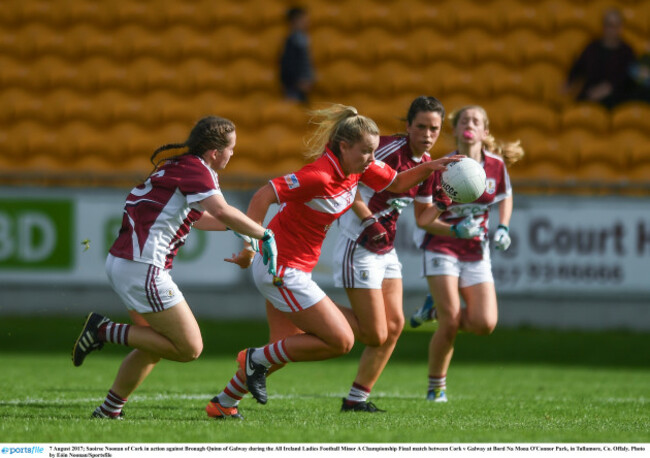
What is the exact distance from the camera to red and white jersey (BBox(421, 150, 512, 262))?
8016mm

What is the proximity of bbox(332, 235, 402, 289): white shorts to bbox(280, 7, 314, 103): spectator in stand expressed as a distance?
28.3ft

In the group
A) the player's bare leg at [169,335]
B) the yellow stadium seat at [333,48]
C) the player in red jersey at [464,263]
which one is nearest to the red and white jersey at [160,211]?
the player's bare leg at [169,335]

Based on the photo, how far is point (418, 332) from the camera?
13.6 metres

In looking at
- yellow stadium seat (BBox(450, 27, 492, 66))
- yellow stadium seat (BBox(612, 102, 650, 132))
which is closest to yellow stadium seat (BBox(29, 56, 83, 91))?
yellow stadium seat (BBox(450, 27, 492, 66))

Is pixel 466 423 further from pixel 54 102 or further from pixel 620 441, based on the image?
pixel 54 102

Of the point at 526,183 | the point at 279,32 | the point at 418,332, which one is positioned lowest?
the point at 418,332

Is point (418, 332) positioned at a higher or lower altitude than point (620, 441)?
lower

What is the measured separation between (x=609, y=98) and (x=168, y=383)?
8818 millimetres

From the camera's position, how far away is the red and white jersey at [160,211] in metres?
5.86

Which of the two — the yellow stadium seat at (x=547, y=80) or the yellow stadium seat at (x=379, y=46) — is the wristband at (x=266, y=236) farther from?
the yellow stadium seat at (x=379, y=46)

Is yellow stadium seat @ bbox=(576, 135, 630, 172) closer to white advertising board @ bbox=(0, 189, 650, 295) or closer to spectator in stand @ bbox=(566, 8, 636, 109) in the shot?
spectator in stand @ bbox=(566, 8, 636, 109)

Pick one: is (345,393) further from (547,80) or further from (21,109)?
(21,109)

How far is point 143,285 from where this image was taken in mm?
5852

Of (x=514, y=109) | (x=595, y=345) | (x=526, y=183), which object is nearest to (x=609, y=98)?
(x=514, y=109)
